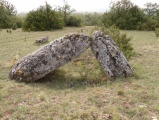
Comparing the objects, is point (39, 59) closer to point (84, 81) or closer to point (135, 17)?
point (84, 81)

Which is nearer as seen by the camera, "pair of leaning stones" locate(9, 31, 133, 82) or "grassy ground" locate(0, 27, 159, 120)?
"grassy ground" locate(0, 27, 159, 120)

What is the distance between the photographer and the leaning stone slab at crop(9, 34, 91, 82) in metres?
7.61

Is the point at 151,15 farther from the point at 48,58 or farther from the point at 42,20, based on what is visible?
the point at 48,58

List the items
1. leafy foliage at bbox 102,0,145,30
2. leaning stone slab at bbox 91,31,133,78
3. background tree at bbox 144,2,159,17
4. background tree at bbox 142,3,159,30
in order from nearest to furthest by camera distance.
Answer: leaning stone slab at bbox 91,31,133,78 → background tree at bbox 142,3,159,30 → leafy foliage at bbox 102,0,145,30 → background tree at bbox 144,2,159,17

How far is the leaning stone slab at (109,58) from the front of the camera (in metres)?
8.03

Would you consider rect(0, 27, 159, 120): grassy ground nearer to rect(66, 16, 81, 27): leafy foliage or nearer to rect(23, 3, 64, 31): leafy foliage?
rect(23, 3, 64, 31): leafy foliage

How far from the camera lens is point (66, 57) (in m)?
7.98

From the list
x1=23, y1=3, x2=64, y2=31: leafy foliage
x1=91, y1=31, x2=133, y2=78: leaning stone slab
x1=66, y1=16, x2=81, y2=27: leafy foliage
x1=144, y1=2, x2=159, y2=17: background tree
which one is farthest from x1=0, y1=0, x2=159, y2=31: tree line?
x1=91, y1=31, x2=133, y2=78: leaning stone slab

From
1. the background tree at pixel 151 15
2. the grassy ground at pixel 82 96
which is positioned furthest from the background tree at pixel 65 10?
the grassy ground at pixel 82 96

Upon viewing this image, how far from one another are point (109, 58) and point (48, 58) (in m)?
2.25

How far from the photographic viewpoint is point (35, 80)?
770 cm

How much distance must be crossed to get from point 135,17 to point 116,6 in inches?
116

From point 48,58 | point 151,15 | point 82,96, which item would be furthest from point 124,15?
point 82,96

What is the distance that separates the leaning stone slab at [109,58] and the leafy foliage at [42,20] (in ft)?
58.9
